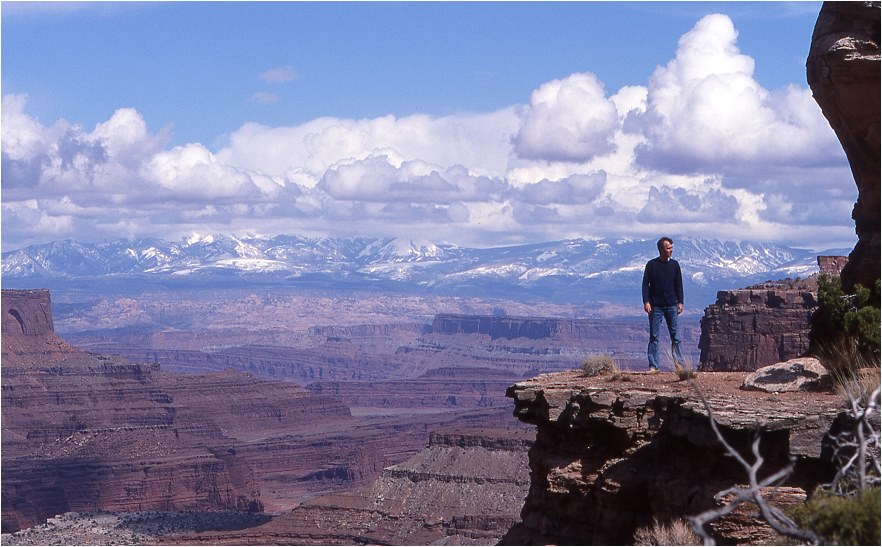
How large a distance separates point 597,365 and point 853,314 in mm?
5154

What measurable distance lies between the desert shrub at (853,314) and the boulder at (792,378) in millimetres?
668

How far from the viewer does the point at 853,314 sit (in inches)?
891

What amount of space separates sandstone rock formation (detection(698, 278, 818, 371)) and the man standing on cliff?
5536cm

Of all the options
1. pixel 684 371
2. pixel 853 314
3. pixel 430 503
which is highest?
pixel 853 314

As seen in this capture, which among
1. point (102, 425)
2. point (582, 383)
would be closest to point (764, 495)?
point (582, 383)

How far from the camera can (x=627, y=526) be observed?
71.2ft

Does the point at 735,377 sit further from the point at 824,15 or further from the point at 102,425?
the point at 102,425

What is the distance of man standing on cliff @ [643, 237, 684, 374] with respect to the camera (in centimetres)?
2519

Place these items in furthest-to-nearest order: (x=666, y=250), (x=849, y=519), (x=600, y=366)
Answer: (x=600, y=366)
(x=666, y=250)
(x=849, y=519)

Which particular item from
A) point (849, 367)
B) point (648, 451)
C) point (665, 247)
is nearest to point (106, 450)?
point (665, 247)

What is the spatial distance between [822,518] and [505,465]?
11183 cm

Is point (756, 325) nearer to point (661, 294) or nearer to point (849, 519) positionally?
point (661, 294)

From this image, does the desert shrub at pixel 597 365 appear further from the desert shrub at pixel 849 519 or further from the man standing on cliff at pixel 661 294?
the desert shrub at pixel 849 519

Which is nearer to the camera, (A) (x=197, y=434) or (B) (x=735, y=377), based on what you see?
(B) (x=735, y=377)
